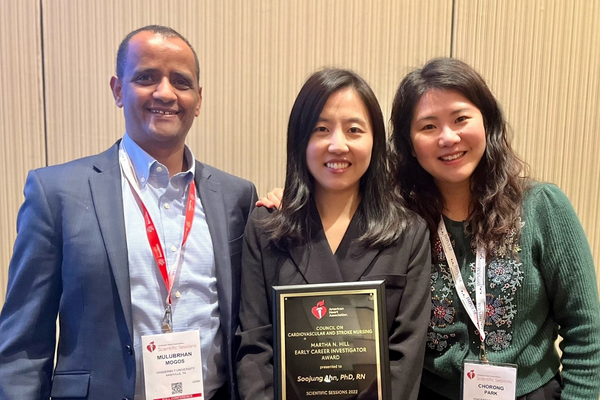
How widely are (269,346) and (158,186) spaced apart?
772mm

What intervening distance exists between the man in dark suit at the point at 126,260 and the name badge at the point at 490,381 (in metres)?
0.92

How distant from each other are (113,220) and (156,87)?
544mm

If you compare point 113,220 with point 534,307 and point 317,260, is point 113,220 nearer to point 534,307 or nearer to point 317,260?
point 317,260

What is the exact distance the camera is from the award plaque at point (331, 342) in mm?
1245

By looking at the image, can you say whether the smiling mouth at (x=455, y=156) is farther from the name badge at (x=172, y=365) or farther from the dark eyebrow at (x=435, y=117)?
the name badge at (x=172, y=365)

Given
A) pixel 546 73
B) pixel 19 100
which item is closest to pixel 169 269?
pixel 19 100

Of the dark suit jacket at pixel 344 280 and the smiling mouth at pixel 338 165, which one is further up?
the smiling mouth at pixel 338 165

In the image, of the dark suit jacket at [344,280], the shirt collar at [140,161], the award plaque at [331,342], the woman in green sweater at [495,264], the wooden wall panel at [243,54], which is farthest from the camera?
the wooden wall panel at [243,54]

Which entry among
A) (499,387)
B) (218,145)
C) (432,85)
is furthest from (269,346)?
(218,145)

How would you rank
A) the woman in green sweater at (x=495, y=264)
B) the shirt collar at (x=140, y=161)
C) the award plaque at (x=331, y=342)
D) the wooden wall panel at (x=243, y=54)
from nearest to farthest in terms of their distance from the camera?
the award plaque at (x=331, y=342)
the woman in green sweater at (x=495, y=264)
the shirt collar at (x=140, y=161)
the wooden wall panel at (x=243, y=54)

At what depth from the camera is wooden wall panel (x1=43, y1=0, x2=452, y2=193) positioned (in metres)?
2.33

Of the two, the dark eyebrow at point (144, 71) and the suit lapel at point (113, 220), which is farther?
the dark eyebrow at point (144, 71)

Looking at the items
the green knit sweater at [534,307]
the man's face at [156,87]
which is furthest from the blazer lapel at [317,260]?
the man's face at [156,87]

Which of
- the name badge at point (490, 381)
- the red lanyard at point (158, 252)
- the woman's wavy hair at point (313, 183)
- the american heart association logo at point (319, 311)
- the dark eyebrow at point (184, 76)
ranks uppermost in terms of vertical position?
the dark eyebrow at point (184, 76)
